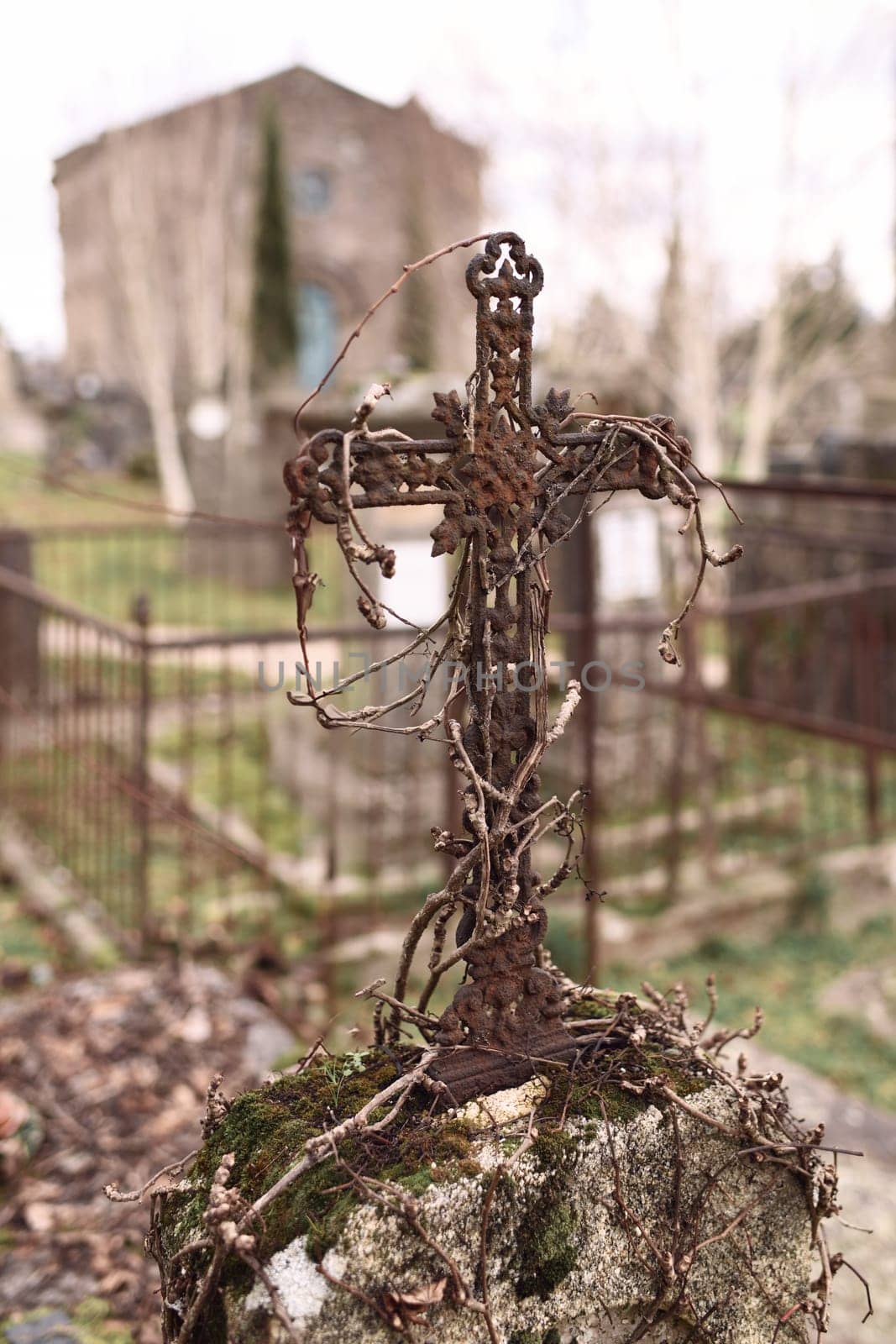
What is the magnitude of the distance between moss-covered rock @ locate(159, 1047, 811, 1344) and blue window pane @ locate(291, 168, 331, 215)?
82.8 ft

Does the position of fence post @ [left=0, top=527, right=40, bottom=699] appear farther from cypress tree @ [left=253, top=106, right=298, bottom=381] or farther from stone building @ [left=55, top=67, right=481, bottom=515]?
cypress tree @ [left=253, top=106, right=298, bottom=381]

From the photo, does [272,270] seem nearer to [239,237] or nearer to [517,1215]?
[239,237]

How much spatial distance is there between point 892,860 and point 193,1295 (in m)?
5.36

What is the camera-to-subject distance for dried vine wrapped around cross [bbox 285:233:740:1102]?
153 cm

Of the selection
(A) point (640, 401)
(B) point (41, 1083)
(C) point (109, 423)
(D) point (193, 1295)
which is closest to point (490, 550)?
(D) point (193, 1295)

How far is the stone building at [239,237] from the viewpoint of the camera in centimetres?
1783

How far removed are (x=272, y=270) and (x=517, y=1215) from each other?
743 inches

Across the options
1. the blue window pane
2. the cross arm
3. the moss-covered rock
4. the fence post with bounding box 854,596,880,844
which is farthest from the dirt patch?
the blue window pane

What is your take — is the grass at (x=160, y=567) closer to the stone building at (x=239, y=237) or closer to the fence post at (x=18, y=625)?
the stone building at (x=239, y=237)

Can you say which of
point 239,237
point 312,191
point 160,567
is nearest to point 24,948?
point 160,567

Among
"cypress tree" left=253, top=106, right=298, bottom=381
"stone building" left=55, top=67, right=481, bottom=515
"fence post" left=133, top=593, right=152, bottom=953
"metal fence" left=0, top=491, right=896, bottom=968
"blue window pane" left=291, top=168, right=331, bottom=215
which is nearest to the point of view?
"fence post" left=133, top=593, right=152, bottom=953

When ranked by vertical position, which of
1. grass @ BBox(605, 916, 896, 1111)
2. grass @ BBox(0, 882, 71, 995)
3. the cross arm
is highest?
the cross arm

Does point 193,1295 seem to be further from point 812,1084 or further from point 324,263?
point 324,263

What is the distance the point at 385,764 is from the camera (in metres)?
6.36
